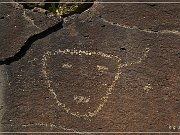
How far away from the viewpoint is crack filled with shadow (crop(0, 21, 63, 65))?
2.05m

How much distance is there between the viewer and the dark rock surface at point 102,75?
6.40 ft

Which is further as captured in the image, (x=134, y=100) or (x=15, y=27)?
(x=15, y=27)

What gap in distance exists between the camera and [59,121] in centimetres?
198

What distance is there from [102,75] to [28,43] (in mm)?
402

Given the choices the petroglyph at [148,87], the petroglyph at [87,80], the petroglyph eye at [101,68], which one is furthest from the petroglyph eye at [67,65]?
the petroglyph at [148,87]

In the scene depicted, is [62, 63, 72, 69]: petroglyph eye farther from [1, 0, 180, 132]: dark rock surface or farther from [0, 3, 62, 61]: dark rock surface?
[0, 3, 62, 61]: dark rock surface

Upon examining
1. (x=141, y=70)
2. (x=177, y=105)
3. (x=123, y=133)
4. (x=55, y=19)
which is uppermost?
(x=55, y=19)

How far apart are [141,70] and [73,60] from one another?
1.09 ft

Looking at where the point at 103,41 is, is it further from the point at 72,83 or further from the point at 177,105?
the point at 177,105

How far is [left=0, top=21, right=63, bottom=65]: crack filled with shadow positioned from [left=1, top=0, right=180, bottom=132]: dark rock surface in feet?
0.05

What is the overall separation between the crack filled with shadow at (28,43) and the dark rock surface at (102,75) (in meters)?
0.02

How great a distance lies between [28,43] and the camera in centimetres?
206

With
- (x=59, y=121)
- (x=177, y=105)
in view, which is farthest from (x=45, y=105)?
(x=177, y=105)

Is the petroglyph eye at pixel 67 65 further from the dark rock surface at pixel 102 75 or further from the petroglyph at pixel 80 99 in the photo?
the petroglyph at pixel 80 99
